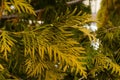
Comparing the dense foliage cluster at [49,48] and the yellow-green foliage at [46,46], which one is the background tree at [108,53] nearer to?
the dense foliage cluster at [49,48]

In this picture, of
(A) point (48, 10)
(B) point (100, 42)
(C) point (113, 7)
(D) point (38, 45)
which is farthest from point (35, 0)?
(C) point (113, 7)

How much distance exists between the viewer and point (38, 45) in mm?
1397

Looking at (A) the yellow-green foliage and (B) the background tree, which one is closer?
(A) the yellow-green foliage

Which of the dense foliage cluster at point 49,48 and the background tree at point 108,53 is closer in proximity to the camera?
the dense foliage cluster at point 49,48

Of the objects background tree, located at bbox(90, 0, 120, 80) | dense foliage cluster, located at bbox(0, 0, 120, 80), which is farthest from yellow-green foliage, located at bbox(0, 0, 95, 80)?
background tree, located at bbox(90, 0, 120, 80)

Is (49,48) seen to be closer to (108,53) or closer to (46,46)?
(46,46)

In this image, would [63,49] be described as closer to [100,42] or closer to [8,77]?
[8,77]

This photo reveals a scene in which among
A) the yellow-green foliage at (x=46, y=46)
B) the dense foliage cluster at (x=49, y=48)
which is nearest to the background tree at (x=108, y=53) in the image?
the dense foliage cluster at (x=49, y=48)

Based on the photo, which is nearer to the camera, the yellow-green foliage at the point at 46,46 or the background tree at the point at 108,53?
the yellow-green foliage at the point at 46,46

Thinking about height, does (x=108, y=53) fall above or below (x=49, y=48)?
below

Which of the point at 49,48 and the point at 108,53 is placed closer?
the point at 49,48

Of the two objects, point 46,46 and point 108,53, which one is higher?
point 46,46

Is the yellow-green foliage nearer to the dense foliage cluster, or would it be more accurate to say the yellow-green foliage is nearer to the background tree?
the dense foliage cluster

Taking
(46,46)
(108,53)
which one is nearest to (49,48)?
(46,46)
